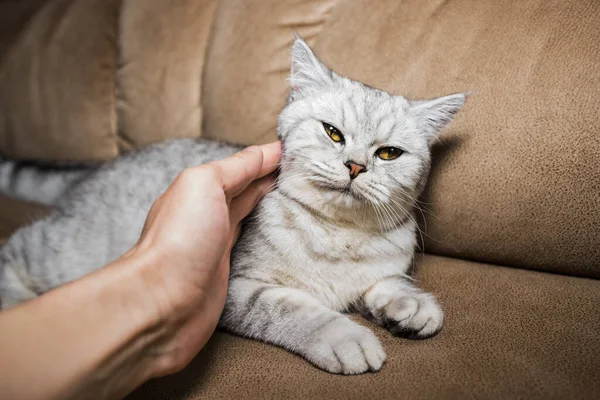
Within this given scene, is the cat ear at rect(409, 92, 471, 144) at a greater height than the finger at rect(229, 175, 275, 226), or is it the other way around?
the cat ear at rect(409, 92, 471, 144)

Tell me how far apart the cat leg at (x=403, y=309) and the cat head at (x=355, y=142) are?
0.62 feet

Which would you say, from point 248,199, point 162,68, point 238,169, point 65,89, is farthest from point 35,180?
point 238,169

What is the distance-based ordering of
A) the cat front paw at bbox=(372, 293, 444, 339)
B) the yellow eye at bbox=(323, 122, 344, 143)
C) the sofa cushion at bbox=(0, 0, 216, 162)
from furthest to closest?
the sofa cushion at bbox=(0, 0, 216, 162) → the yellow eye at bbox=(323, 122, 344, 143) → the cat front paw at bbox=(372, 293, 444, 339)

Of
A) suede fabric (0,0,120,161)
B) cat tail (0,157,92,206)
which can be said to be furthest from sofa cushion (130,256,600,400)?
suede fabric (0,0,120,161)

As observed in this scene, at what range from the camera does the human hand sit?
2.69ft

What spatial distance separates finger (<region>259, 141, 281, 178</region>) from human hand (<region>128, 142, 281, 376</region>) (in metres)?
0.15

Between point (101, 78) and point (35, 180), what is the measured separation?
593 mm

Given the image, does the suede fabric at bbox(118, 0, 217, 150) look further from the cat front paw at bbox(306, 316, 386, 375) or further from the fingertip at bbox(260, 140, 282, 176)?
the cat front paw at bbox(306, 316, 386, 375)

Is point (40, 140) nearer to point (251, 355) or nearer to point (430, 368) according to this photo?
point (251, 355)

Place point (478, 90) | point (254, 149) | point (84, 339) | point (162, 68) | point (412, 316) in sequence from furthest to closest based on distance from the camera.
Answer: point (162, 68)
point (478, 90)
point (254, 149)
point (412, 316)
point (84, 339)

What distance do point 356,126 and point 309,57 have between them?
25 cm

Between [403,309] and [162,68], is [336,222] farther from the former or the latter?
[162,68]

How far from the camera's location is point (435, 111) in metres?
1.17

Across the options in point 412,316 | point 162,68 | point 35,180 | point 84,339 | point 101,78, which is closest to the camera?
point 84,339
